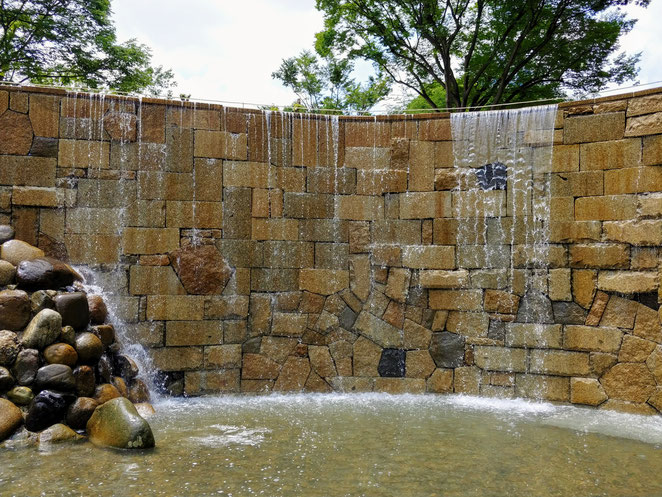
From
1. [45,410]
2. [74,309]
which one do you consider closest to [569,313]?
[74,309]

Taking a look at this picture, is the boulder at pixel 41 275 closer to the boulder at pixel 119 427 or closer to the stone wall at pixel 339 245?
the stone wall at pixel 339 245

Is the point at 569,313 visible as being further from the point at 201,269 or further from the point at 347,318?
the point at 201,269

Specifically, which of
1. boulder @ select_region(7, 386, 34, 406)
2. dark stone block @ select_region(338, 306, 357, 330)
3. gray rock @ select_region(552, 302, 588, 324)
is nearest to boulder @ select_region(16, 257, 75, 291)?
boulder @ select_region(7, 386, 34, 406)

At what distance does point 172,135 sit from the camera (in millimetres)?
6719

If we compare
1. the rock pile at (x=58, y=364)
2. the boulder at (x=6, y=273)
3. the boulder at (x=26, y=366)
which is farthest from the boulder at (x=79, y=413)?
the boulder at (x=6, y=273)

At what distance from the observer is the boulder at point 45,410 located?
4457 millimetres

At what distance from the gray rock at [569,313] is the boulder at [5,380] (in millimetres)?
5457

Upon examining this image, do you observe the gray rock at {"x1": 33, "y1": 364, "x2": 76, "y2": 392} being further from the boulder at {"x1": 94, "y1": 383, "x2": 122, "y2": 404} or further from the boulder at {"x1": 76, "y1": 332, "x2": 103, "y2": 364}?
the boulder at {"x1": 76, "y1": 332, "x2": 103, "y2": 364}

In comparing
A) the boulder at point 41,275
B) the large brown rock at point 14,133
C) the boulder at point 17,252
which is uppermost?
the large brown rock at point 14,133

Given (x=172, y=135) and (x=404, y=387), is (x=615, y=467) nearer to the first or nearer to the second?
(x=404, y=387)

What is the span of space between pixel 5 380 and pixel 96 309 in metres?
1.25

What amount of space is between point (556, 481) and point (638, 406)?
2.82 metres

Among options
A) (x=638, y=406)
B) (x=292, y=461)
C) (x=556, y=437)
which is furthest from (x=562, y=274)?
(x=292, y=461)

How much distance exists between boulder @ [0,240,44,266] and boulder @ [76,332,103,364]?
44.3 inches
